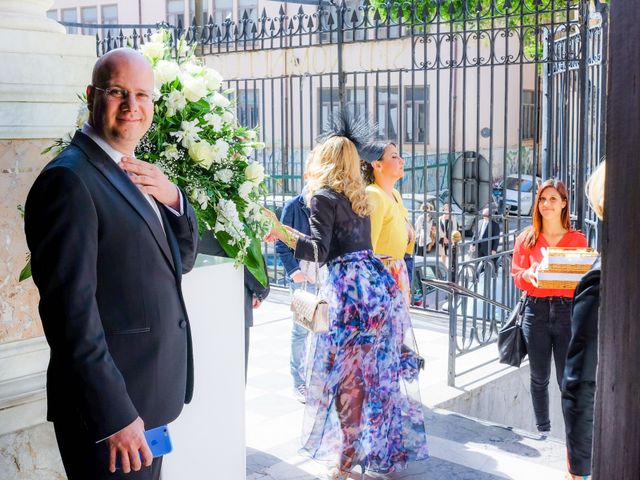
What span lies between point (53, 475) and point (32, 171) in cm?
118

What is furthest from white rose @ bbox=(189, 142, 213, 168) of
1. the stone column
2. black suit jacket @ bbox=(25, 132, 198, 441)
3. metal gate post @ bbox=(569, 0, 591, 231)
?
metal gate post @ bbox=(569, 0, 591, 231)

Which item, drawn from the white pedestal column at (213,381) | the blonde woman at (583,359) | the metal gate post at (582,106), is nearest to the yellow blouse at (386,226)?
the blonde woman at (583,359)

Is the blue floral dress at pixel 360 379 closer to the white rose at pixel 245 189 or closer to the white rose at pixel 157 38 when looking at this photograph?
the white rose at pixel 245 189

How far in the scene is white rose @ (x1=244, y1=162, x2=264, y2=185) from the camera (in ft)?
10.1

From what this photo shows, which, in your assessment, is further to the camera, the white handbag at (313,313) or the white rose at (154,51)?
the white handbag at (313,313)

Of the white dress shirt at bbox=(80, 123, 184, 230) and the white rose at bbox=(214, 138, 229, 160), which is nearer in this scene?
the white dress shirt at bbox=(80, 123, 184, 230)

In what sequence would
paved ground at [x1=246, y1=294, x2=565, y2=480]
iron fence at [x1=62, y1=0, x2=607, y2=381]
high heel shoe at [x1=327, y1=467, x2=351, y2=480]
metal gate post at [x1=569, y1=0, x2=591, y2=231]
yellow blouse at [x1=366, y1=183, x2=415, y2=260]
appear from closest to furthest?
high heel shoe at [x1=327, y1=467, x2=351, y2=480]
paved ground at [x1=246, y1=294, x2=565, y2=480]
yellow blouse at [x1=366, y1=183, x2=415, y2=260]
metal gate post at [x1=569, y1=0, x2=591, y2=231]
iron fence at [x1=62, y1=0, x2=607, y2=381]

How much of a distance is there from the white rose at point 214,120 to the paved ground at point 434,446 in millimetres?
2315

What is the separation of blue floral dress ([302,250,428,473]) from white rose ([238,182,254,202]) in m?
1.53

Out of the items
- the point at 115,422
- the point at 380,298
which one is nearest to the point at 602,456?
the point at 115,422

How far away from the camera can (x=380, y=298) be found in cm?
452

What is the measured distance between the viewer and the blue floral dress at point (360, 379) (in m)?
4.50

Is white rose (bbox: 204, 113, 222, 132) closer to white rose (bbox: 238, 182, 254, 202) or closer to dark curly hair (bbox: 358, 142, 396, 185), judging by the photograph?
white rose (bbox: 238, 182, 254, 202)

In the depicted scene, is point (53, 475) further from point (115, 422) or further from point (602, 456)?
point (602, 456)
